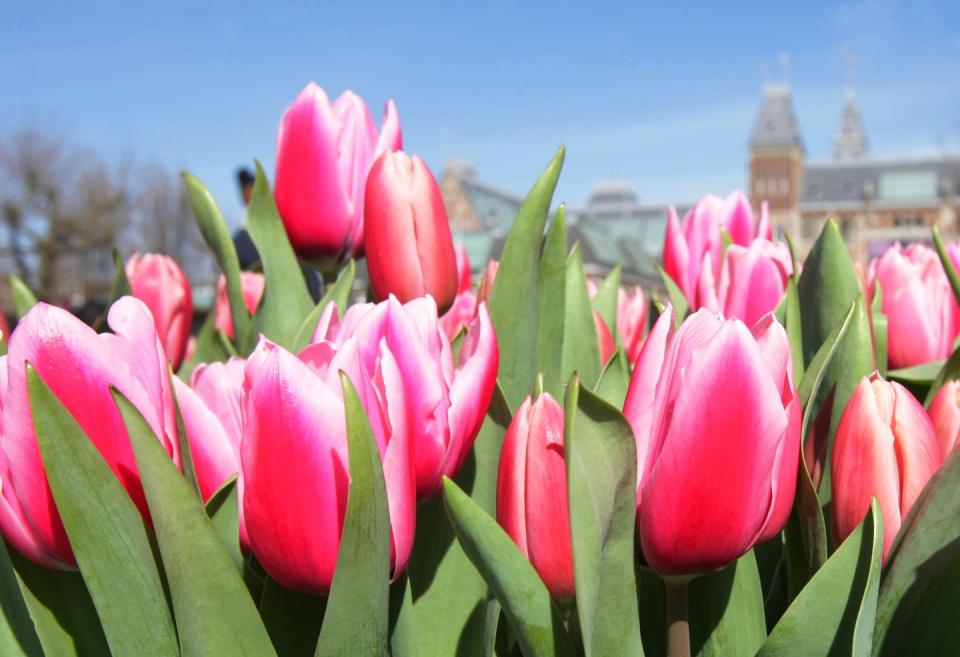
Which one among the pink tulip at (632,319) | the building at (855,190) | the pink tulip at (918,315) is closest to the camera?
the pink tulip at (918,315)

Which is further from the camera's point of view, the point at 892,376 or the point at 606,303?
the point at 606,303

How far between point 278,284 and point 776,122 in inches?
1935

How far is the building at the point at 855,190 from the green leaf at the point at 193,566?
1633 inches

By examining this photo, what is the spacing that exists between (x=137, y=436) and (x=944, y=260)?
25.6 inches

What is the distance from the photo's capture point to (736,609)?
573 millimetres

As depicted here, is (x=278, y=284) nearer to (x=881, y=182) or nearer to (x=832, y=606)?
(x=832, y=606)

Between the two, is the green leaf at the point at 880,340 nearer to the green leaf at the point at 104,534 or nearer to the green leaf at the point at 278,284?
the green leaf at the point at 278,284

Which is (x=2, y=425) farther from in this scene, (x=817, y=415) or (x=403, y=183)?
(x=817, y=415)

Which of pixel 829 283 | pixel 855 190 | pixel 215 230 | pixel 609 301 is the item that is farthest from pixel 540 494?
pixel 855 190

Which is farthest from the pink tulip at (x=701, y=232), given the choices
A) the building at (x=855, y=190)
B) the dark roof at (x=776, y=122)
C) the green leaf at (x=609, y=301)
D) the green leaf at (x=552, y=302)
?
the dark roof at (x=776, y=122)

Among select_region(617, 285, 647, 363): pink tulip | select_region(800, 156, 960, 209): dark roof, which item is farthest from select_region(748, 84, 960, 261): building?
select_region(617, 285, 647, 363): pink tulip

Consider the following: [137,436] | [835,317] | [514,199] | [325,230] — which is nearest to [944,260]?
[835,317]

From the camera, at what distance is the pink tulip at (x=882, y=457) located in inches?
20.8

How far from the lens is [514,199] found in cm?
4122
